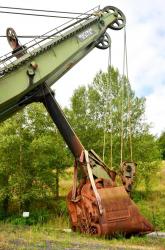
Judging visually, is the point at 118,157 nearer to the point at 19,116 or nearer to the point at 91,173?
the point at 19,116

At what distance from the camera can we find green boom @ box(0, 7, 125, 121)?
476 inches

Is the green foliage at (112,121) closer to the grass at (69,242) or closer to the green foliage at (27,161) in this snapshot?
the green foliage at (27,161)

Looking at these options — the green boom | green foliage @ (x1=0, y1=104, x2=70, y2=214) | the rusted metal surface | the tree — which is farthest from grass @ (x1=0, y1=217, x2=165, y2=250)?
the tree

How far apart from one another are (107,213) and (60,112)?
328cm

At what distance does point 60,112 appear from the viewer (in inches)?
535

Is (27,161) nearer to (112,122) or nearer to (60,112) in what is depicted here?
(112,122)

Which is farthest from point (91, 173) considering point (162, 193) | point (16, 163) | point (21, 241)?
point (162, 193)

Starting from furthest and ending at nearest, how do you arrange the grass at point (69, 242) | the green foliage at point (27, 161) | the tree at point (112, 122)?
1. the tree at point (112, 122)
2. the green foliage at point (27, 161)
3. the grass at point (69, 242)

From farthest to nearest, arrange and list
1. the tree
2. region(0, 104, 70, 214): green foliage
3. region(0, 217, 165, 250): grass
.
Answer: the tree → region(0, 104, 70, 214): green foliage → region(0, 217, 165, 250): grass

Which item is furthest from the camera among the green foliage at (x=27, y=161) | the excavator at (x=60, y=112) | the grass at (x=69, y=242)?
the green foliage at (x=27, y=161)

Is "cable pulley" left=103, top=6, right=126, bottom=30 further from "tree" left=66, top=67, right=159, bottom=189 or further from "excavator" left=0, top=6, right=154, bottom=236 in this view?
"tree" left=66, top=67, right=159, bottom=189

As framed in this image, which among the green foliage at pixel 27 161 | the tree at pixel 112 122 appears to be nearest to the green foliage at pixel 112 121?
the tree at pixel 112 122

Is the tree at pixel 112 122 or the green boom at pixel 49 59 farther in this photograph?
the tree at pixel 112 122

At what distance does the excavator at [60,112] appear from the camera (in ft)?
40.1
